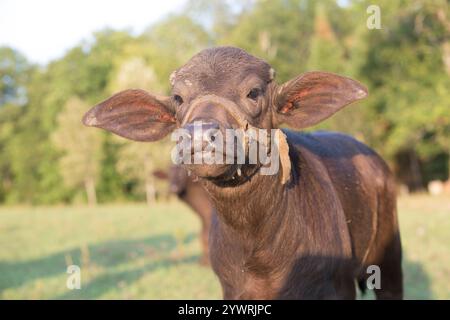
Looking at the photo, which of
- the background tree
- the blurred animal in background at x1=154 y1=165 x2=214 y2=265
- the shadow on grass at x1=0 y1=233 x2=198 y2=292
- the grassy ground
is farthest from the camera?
Answer: the background tree

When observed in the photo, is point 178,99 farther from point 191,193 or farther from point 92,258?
point 92,258

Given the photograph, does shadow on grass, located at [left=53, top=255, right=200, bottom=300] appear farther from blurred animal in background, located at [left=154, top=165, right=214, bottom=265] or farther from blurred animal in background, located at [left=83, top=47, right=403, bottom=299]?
blurred animal in background, located at [left=83, top=47, right=403, bottom=299]

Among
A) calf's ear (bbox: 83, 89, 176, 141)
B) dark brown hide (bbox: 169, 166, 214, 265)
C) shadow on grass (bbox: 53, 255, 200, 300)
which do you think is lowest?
shadow on grass (bbox: 53, 255, 200, 300)

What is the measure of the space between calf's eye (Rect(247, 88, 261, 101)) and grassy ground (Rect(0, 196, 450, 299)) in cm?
514

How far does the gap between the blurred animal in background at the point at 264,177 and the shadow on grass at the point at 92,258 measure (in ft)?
20.6

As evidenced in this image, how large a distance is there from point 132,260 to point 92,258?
109cm

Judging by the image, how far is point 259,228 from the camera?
389 cm

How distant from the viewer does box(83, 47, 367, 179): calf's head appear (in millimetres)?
3338

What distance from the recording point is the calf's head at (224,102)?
3338mm

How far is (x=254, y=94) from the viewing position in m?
3.68

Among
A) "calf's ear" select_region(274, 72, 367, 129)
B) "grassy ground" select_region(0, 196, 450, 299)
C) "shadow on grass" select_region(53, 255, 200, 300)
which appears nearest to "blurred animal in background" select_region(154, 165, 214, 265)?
"grassy ground" select_region(0, 196, 450, 299)

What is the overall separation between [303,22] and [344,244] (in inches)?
2048

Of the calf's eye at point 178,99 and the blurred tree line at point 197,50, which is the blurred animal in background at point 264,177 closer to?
the calf's eye at point 178,99
